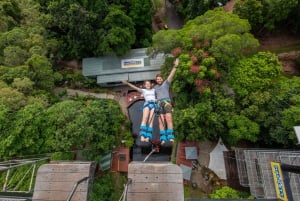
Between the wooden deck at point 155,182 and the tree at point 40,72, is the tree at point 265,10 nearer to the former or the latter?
the tree at point 40,72

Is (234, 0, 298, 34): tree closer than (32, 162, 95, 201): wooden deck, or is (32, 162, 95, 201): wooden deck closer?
(32, 162, 95, 201): wooden deck

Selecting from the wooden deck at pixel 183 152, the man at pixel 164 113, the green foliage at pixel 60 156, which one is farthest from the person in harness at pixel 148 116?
the wooden deck at pixel 183 152

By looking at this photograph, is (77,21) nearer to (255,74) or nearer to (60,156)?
(60,156)

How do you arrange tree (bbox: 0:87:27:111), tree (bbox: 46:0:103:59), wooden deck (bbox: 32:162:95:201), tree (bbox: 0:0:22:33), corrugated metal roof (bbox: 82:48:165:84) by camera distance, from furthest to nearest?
corrugated metal roof (bbox: 82:48:165:84) → tree (bbox: 0:0:22:33) → tree (bbox: 46:0:103:59) → tree (bbox: 0:87:27:111) → wooden deck (bbox: 32:162:95:201)

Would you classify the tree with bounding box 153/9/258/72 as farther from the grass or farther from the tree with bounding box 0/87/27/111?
the tree with bounding box 0/87/27/111

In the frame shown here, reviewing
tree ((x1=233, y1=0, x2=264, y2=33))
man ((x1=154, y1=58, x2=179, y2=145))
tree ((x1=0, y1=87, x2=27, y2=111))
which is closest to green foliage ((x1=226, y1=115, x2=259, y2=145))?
man ((x1=154, y1=58, x2=179, y2=145))

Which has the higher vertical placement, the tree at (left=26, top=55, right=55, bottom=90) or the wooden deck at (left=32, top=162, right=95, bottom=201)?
the tree at (left=26, top=55, right=55, bottom=90)
